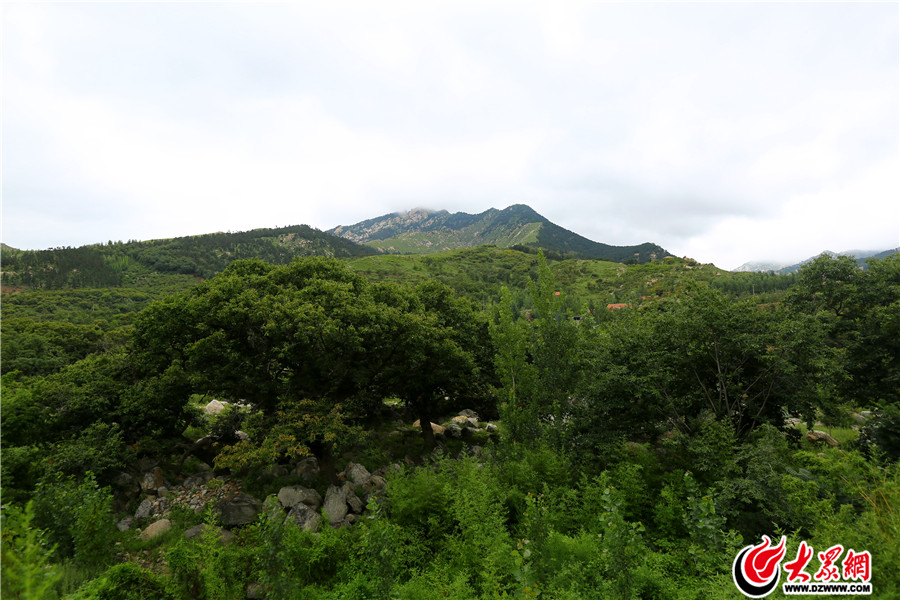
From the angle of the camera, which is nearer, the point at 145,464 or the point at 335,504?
the point at 335,504

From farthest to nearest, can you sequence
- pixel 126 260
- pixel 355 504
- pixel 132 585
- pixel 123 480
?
pixel 126 260 < pixel 123 480 < pixel 355 504 < pixel 132 585

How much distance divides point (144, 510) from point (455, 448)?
13709 millimetres

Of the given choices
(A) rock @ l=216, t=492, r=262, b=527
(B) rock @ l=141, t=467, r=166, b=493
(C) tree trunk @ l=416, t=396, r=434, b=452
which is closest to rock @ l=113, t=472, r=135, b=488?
(B) rock @ l=141, t=467, r=166, b=493

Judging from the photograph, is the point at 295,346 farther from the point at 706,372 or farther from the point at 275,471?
the point at 706,372

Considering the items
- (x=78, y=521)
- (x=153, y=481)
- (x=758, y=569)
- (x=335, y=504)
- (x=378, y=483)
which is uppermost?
(x=758, y=569)

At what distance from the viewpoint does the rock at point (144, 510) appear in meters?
12.6

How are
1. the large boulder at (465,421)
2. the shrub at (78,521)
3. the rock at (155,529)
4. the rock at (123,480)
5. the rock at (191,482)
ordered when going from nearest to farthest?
the shrub at (78,521), the rock at (155,529), the rock at (123,480), the rock at (191,482), the large boulder at (465,421)

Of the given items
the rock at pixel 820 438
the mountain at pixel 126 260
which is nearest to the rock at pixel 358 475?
the rock at pixel 820 438

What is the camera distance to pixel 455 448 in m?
20.0

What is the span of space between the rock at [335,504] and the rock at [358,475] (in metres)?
1.32

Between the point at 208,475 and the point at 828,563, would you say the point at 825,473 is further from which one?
the point at 208,475

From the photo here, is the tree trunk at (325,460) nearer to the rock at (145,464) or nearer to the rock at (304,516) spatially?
the rock at (304,516)

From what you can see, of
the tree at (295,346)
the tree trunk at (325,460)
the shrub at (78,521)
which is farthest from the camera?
the tree trunk at (325,460)

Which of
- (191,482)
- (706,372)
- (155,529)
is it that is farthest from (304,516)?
(706,372)
